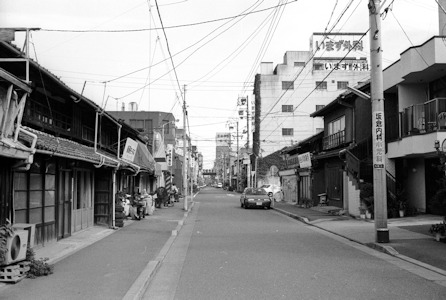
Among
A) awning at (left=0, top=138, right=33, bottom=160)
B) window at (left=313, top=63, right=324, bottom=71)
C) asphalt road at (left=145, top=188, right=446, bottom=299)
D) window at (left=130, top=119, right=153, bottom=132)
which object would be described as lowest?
asphalt road at (left=145, top=188, right=446, bottom=299)

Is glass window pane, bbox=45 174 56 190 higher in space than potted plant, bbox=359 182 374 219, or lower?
higher

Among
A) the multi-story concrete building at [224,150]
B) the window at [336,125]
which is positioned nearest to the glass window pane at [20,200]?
the window at [336,125]

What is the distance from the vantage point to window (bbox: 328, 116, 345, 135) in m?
26.6

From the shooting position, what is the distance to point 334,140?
2764 cm

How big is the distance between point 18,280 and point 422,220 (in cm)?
1533

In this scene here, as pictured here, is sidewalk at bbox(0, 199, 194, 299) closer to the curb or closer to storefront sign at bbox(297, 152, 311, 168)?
the curb

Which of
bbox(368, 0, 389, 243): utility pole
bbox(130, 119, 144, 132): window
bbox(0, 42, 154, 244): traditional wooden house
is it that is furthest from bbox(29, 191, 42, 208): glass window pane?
bbox(130, 119, 144, 132): window

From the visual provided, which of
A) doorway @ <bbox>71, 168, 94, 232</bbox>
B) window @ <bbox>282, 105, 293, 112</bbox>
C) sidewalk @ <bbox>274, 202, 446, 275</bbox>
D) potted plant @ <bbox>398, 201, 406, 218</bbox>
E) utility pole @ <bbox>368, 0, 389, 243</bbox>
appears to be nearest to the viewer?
sidewalk @ <bbox>274, 202, 446, 275</bbox>

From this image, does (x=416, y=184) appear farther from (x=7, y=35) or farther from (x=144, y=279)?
(x=7, y=35)

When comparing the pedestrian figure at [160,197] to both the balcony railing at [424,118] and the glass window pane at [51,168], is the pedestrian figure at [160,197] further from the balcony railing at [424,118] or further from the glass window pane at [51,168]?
the glass window pane at [51,168]

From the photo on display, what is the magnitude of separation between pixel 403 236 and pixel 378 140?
3160 millimetres

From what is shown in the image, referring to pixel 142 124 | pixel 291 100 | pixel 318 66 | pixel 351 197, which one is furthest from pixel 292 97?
pixel 351 197

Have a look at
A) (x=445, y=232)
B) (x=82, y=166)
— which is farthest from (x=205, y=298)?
(x=82, y=166)

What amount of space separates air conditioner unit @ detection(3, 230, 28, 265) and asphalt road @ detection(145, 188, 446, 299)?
2.37 meters
